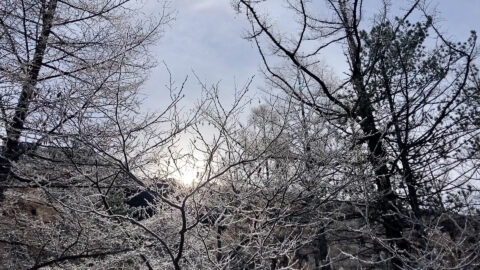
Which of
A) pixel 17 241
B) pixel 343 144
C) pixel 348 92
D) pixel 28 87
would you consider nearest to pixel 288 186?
pixel 343 144

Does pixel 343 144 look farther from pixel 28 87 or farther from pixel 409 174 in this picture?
pixel 28 87

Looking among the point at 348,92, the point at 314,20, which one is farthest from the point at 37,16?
the point at 348,92

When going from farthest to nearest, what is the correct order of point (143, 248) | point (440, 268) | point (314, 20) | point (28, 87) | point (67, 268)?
1. point (314, 20)
2. point (28, 87)
3. point (67, 268)
4. point (440, 268)
5. point (143, 248)

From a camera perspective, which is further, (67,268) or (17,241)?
(17,241)

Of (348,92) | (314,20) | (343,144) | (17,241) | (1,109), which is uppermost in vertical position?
(314,20)

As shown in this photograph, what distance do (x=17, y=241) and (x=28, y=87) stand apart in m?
1.93

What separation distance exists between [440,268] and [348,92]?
16.3 feet

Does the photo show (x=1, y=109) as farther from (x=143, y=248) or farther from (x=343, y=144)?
(x=343, y=144)

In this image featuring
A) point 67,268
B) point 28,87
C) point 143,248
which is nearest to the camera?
point 143,248

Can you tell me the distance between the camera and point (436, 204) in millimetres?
6797

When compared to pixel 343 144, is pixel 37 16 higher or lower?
higher

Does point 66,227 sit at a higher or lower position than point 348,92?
lower

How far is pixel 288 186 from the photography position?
14.4 feet

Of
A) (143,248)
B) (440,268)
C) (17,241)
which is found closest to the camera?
(143,248)
